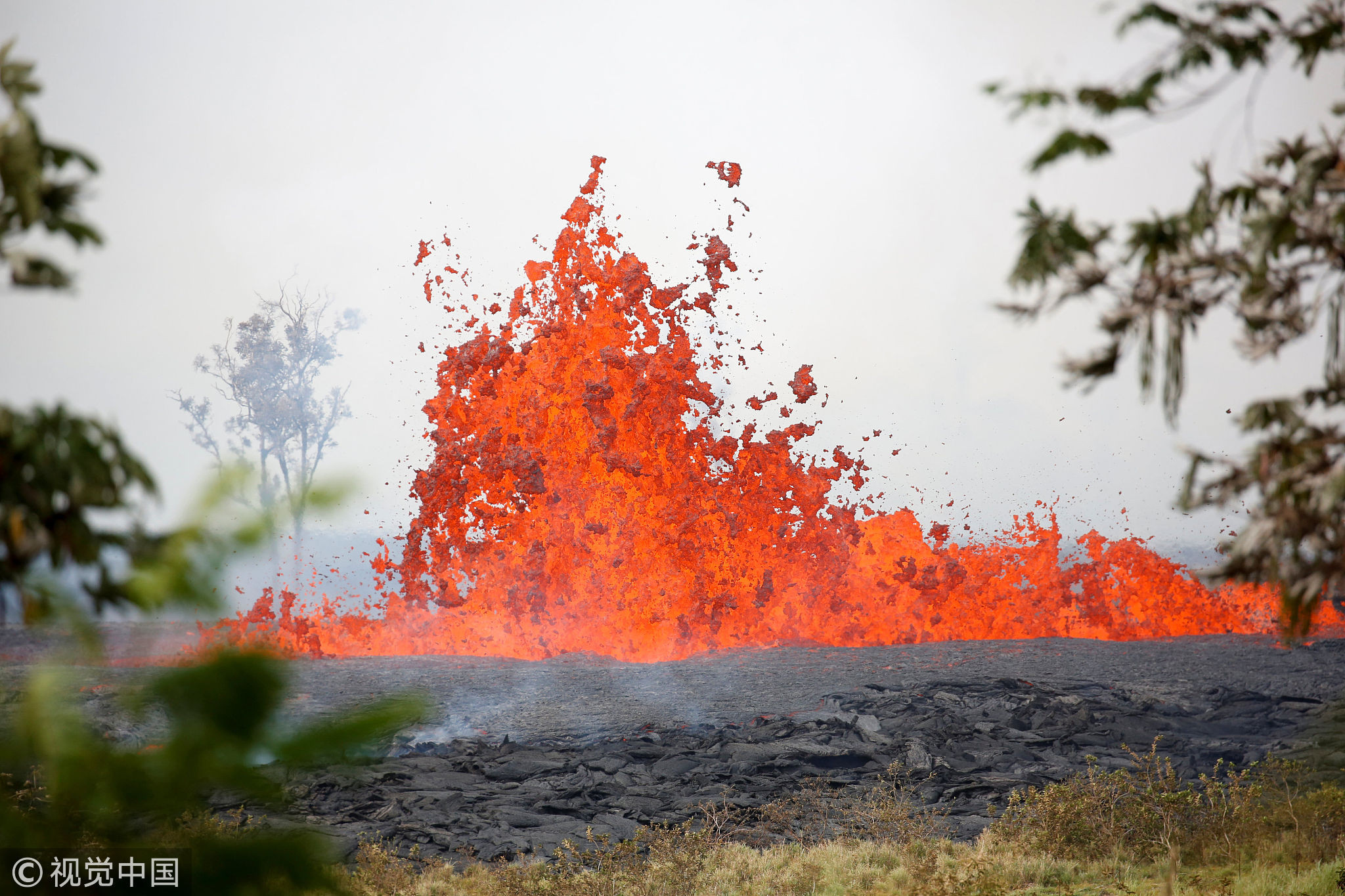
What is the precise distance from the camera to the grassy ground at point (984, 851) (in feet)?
15.4

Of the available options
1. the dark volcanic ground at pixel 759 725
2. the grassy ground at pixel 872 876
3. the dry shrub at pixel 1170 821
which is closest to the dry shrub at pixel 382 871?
the grassy ground at pixel 872 876

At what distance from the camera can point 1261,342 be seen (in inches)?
88.5

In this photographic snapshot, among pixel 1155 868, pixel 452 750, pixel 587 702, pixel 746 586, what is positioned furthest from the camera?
pixel 746 586

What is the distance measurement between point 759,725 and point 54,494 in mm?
6262

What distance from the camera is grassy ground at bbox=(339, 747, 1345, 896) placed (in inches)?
185

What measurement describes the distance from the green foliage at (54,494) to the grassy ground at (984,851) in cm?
356

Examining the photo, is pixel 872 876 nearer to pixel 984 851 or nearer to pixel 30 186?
pixel 984 851

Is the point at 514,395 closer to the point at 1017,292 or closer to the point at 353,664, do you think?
the point at 353,664

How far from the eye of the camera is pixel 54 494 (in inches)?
55.9

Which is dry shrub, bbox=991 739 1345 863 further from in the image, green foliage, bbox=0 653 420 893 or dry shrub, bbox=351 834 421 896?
green foliage, bbox=0 653 420 893

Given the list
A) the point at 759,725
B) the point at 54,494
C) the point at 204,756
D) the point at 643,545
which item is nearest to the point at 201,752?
the point at 204,756

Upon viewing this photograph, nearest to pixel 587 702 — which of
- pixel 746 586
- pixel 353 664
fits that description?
pixel 353 664

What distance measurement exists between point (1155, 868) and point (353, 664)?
6981 millimetres

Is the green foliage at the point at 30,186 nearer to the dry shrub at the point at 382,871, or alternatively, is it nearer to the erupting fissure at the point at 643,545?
the dry shrub at the point at 382,871
